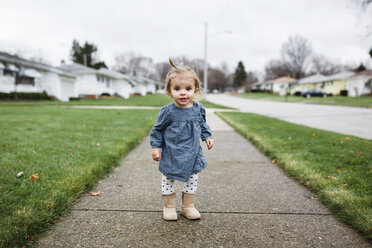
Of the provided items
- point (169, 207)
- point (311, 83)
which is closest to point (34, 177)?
point (169, 207)

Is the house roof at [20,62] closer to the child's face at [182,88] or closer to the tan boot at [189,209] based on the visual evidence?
the child's face at [182,88]

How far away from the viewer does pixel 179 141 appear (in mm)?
2367

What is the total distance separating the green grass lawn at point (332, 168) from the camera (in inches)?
96.8

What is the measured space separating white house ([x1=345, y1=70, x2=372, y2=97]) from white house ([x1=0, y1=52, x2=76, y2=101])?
41.0 m

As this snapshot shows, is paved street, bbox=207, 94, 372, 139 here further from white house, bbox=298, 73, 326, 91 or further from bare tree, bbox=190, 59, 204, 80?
white house, bbox=298, 73, 326, 91

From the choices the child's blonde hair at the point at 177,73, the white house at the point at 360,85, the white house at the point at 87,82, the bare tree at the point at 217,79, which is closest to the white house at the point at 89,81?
the white house at the point at 87,82

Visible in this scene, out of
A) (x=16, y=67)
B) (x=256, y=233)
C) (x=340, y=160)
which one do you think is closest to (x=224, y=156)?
(x=340, y=160)

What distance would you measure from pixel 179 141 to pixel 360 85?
159 ft

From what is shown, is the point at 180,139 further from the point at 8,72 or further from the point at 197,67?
the point at 8,72

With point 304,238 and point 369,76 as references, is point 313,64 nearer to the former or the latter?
point 369,76

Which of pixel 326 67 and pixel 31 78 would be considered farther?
pixel 326 67

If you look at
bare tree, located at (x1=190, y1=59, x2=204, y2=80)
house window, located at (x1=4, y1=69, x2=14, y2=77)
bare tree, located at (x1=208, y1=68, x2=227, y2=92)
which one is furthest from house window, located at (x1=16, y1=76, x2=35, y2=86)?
bare tree, located at (x1=208, y1=68, x2=227, y2=92)

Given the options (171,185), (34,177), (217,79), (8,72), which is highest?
(217,79)

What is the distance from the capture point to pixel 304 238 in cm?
210
